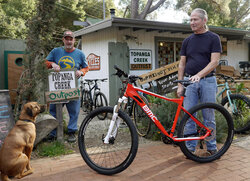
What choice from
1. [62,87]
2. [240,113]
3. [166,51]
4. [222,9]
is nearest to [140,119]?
[62,87]

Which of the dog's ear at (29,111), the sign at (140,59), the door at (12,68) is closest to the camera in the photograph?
the dog's ear at (29,111)

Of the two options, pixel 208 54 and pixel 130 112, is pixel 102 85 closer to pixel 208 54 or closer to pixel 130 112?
pixel 130 112

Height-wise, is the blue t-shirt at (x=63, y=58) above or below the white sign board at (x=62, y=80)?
above

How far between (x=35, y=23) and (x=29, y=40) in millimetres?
295

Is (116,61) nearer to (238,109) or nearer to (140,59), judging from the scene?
(140,59)

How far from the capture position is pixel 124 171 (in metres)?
3.03

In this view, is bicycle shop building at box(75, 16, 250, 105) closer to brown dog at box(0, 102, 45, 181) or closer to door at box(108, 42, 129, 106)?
door at box(108, 42, 129, 106)

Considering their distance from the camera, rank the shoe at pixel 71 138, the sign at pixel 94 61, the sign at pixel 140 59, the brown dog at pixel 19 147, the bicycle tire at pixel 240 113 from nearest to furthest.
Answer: the brown dog at pixel 19 147
the shoe at pixel 71 138
the bicycle tire at pixel 240 113
the sign at pixel 140 59
the sign at pixel 94 61

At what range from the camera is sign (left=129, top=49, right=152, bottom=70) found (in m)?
7.75

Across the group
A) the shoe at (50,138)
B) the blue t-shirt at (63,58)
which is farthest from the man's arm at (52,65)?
the shoe at (50,138)

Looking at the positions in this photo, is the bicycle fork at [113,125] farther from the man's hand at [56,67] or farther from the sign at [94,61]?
the sign at [94,61]

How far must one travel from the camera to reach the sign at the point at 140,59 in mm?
7750

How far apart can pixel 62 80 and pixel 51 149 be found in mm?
1189

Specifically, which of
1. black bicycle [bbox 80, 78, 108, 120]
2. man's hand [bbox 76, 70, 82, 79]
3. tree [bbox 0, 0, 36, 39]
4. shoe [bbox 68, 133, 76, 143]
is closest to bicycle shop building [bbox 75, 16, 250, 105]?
black bicycle [bbox 80, 78, 108, 120]
